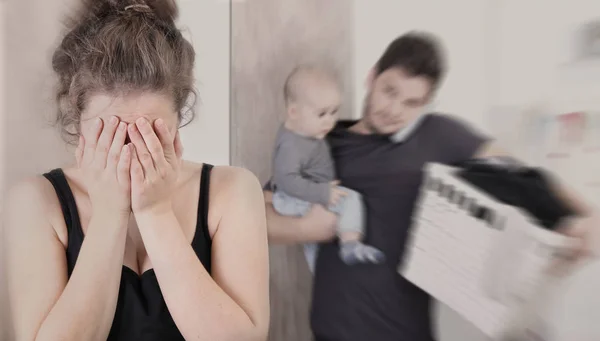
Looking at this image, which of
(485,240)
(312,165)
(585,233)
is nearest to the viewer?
(585,233)

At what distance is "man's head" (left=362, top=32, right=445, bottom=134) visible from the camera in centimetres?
88

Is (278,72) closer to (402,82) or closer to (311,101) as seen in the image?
(311,101)

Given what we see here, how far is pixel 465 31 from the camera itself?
0.84m

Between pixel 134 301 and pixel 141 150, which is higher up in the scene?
pixel 141 150

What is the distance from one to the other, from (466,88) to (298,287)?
492mm

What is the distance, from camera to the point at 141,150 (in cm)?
74

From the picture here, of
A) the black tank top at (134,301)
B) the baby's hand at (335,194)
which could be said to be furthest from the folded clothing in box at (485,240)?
the black tank top at (134,301)

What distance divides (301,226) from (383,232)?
0.17 meters

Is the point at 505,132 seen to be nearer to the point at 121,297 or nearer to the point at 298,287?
the point at 298,287

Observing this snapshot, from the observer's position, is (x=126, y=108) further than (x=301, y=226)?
No

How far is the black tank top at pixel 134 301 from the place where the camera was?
2.69 ft

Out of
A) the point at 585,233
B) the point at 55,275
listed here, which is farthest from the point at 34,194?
the point at 585,233

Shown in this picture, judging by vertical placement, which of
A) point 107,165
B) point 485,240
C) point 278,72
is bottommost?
point 485,240

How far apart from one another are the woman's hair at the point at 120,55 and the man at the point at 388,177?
0.32 meters
